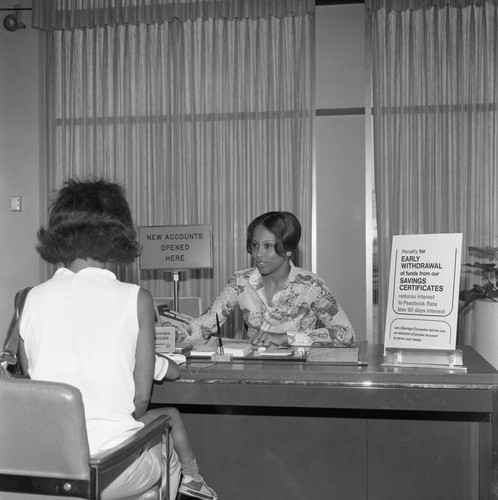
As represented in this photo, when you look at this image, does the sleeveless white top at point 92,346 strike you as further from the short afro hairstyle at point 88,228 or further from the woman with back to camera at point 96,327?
the short afro hairstyle at point 88,228

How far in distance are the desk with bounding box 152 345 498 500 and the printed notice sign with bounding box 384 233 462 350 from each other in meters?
0.15

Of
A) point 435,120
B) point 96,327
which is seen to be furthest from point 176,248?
point 96,327

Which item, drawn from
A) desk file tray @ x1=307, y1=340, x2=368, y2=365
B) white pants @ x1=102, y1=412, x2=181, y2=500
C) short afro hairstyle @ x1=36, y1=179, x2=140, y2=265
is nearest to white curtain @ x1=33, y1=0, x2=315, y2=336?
desk file tray @ x1=307, y1=340, x2=368, y2=365

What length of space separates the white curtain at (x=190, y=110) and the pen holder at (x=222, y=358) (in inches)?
122

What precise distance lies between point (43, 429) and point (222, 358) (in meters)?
1.00

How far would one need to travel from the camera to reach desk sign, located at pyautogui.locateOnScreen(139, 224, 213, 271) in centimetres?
434

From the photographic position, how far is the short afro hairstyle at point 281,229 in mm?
3469

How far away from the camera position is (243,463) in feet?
8.27

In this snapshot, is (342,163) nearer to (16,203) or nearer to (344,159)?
(344,159)

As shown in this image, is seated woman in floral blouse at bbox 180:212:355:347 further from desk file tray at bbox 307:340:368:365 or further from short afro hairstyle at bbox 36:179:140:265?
short afro hairstyle at bbox 36:179:140:265

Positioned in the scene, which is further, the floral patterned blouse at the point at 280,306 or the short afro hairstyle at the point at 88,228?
the floral patterned blouse at the point at 280,306

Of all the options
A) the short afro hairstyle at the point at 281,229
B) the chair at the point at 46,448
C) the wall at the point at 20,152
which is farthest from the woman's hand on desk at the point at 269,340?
the wall at the point at 20,152

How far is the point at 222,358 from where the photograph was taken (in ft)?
8.14

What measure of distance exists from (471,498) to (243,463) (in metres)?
0.84
